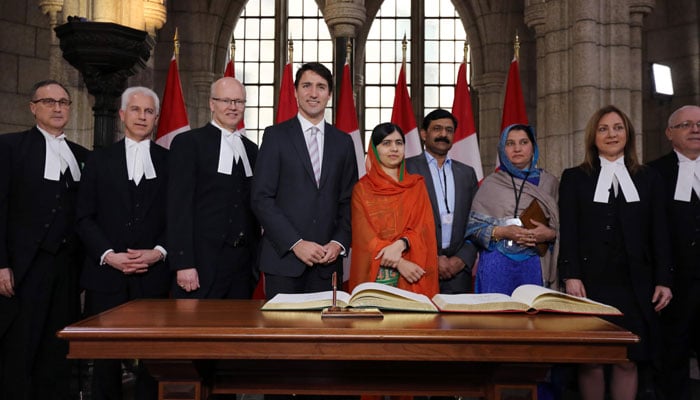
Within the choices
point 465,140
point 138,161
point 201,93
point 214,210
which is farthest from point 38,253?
point 201,93

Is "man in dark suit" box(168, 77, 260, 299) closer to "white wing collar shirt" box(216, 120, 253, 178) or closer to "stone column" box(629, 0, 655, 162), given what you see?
"white wing collar shirt" box(216, 120, 253, 178)

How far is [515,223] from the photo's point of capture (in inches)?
131

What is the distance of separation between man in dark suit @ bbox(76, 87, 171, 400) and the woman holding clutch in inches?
58.9

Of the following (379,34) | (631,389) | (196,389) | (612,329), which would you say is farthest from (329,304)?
(379,34)

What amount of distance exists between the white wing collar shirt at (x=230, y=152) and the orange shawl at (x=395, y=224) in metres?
0.57

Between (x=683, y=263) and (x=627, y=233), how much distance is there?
1.46 feet

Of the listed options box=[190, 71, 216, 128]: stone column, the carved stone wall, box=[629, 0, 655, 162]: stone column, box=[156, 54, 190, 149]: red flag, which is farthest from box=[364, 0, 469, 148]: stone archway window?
box=[156, 54, 190, 149]: red flag

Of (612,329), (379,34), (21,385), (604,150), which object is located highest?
(379,34)

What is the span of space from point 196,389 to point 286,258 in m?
1.03

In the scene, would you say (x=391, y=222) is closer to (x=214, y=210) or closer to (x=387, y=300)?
(x=214, y=210)

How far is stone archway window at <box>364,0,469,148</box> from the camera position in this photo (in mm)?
14273

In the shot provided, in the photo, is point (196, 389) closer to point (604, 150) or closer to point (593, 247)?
point (593, 247)

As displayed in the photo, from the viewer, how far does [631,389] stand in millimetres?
3180

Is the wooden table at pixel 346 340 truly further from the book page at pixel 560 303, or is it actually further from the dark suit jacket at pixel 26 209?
the dark suit jacket at pixel 26 209
